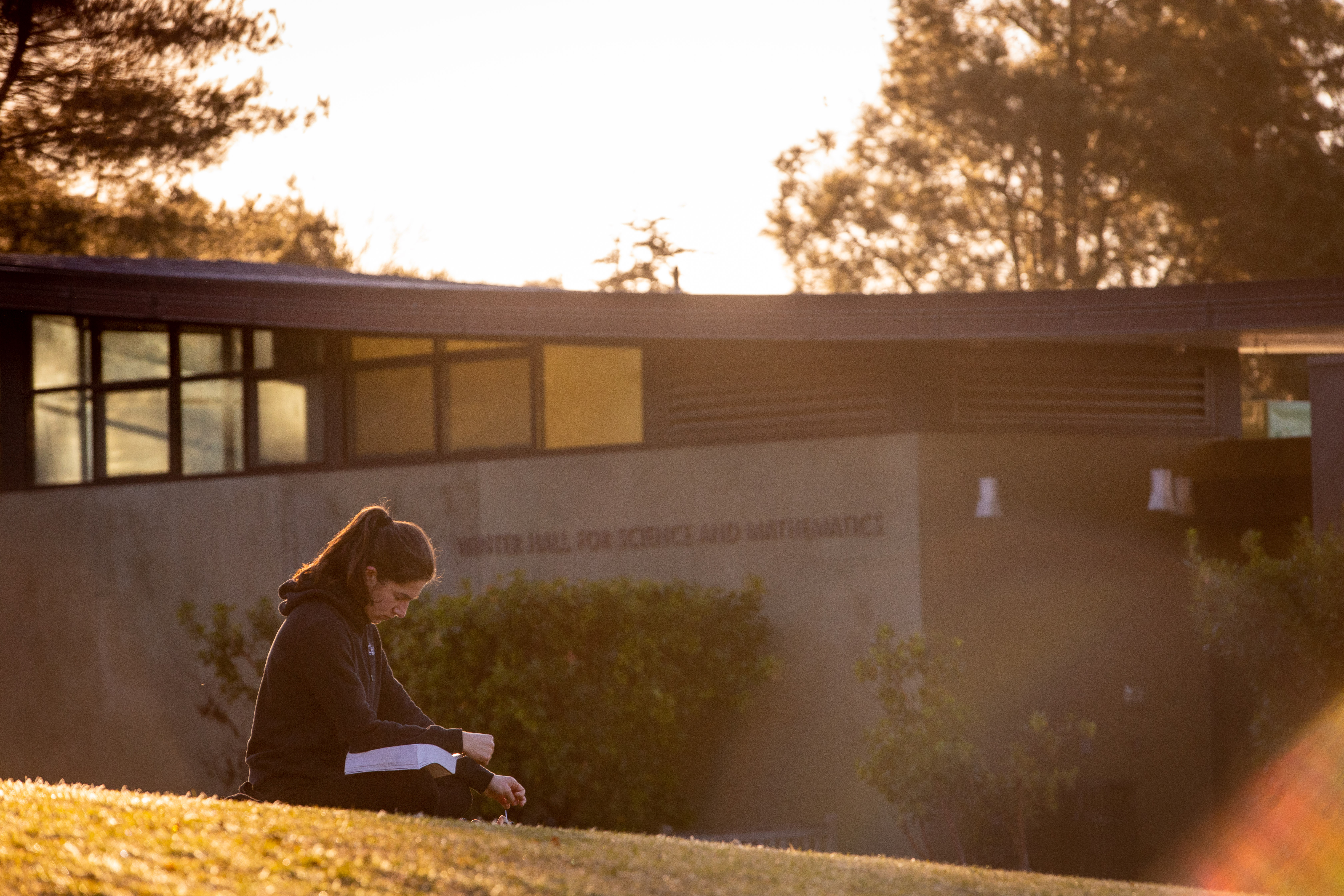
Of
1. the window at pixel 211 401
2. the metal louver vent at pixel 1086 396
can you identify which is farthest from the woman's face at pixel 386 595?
the window at pixel 211 401

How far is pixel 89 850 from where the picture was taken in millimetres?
4406

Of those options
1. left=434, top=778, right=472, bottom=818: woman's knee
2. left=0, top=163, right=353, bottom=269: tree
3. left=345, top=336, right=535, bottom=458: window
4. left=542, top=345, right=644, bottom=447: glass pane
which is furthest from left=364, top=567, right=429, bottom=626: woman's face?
left=0, top=163, right=353, bottom=269: tree

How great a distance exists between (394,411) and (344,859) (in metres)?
10.3

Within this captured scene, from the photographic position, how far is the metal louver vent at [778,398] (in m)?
12.2

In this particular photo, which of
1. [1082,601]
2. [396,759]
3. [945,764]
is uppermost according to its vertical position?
[396,759]

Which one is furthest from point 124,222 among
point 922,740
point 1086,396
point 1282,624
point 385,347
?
point 1282,624

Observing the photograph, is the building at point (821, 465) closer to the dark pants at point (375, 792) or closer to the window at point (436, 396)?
the window at point (436, 396)

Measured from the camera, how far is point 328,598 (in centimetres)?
541

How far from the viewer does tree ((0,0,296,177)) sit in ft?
74.1

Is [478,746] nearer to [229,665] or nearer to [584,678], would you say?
[584,678]

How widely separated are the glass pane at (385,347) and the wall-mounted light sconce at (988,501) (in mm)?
5414

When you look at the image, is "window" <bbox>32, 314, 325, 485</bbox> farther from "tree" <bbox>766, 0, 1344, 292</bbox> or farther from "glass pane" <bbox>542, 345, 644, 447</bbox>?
"tree" <bbox>766, 0, 1344, 292</bbox>

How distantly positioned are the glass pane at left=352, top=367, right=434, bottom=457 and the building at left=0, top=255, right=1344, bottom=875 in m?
0.03

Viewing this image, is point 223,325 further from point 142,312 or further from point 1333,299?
point 1333,299
